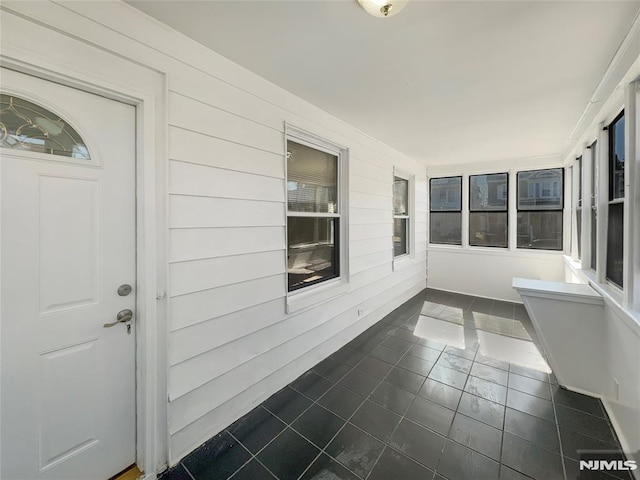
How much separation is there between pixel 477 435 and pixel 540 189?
4359mm

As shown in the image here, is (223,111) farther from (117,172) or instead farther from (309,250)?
(309,250)

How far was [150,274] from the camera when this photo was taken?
1458 mm

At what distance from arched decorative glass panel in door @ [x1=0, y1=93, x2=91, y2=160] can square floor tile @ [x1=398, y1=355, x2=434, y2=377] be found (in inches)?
115

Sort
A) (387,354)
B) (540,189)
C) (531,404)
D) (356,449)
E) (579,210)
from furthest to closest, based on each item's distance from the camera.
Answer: (540,189), (579,210), (387,354), (531,404), (356,449)

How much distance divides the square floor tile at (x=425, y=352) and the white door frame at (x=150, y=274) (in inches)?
92.0

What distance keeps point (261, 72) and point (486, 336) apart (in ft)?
12.2

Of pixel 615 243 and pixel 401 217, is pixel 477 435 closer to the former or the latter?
pixel 615 243

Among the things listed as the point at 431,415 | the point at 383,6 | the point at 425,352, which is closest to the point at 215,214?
→ the point at 383,6

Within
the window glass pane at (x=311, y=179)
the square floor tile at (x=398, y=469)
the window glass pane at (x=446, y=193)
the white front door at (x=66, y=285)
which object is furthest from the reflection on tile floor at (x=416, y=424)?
the window glass pane at (x=446, y=193)

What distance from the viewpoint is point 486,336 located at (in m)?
3.27

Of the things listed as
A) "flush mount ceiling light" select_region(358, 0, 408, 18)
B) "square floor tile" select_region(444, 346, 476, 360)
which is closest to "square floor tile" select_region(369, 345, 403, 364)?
"square floor tile" select_region(444, 346, 476, 360)

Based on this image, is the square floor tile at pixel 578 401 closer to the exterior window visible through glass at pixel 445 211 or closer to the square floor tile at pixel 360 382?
the square floor tile at pixel 360 382

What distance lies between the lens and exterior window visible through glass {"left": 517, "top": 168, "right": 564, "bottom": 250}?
14.2 feet

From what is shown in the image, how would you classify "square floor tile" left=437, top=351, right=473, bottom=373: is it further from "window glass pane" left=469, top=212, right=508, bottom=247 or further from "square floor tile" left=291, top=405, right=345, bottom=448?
"window glass pane" left=469, top=212, right=508, bottom=247
